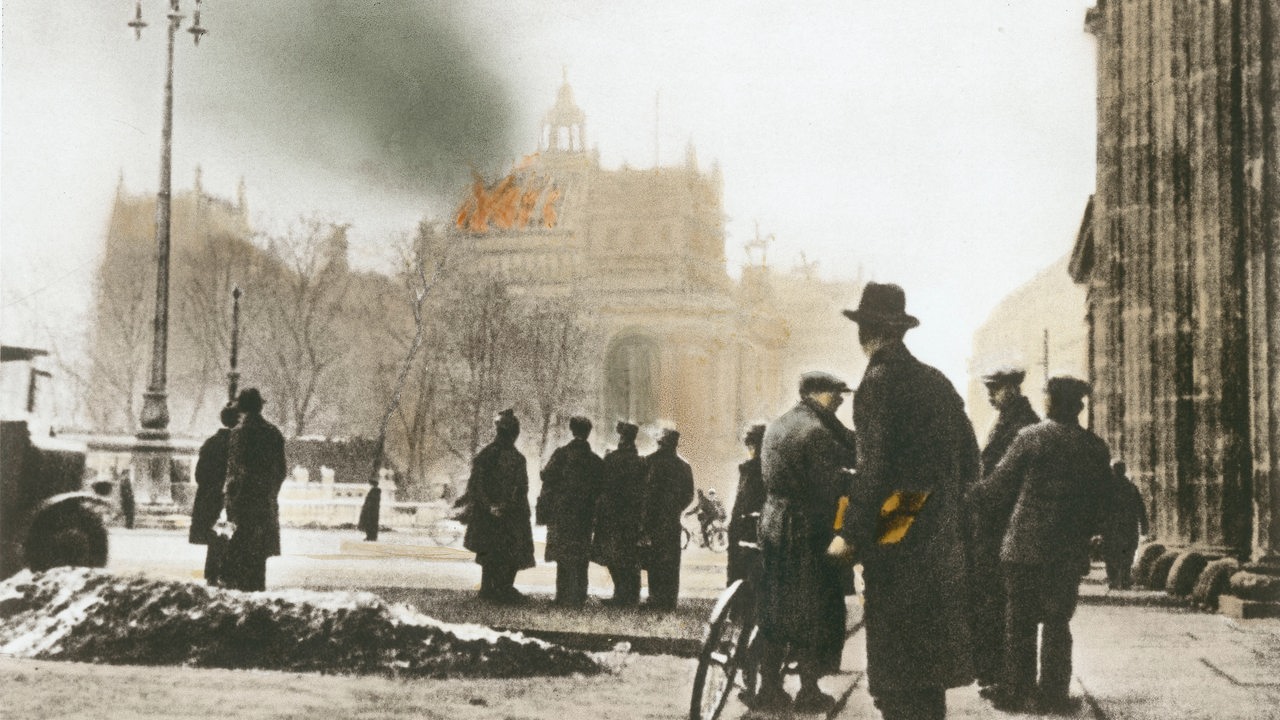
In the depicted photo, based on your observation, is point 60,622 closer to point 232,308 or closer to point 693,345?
point 232,308

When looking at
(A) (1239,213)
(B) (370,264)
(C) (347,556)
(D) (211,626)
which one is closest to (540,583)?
(C) (347,556)

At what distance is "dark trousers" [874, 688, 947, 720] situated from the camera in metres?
4.73

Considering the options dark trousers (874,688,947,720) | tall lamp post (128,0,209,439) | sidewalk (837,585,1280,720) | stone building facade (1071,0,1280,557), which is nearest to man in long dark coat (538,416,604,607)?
sidewalk (837,585,1280,720)

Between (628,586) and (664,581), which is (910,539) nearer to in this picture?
(664,581)

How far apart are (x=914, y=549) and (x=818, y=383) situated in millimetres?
957

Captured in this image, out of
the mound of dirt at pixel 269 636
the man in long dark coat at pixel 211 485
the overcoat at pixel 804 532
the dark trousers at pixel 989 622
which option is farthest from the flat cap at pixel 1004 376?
the man in long dark coat at pixel 211 485

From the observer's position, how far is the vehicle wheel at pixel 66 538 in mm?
8875

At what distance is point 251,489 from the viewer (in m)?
9.09

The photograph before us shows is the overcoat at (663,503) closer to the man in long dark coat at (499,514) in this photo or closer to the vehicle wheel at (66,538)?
the man in long dark coat at (499,514)

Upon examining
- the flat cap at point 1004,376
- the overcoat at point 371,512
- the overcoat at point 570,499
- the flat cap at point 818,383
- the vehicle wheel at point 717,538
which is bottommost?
the vehicle wheel at point 717,538

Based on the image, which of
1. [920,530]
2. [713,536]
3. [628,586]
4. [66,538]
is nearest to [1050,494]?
[920,530]

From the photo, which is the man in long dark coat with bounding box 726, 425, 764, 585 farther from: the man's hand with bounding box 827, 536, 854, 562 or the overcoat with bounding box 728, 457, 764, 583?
the man's hand with bounding box 827, 536, 854, 562

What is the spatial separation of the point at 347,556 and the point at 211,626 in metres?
5.71

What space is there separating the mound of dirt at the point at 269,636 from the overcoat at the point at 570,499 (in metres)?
2.50
